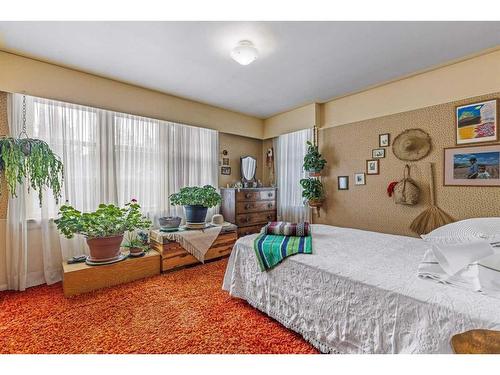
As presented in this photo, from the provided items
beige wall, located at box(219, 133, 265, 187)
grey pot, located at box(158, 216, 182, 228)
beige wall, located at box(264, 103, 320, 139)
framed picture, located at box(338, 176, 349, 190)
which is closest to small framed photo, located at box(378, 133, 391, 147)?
framed picture, located at box(338, 176, 349, 190)

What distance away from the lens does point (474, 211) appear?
7.97ft

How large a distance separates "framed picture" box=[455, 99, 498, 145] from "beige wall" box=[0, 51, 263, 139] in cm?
317

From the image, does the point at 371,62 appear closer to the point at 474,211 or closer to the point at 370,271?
the point at 474,211

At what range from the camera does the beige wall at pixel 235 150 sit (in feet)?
14.0

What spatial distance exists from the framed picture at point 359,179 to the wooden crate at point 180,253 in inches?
83.8

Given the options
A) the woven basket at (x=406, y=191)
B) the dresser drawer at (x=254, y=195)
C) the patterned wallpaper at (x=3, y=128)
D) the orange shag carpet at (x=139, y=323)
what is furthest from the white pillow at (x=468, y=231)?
the patterned wallpaper at (x=3, y=128)

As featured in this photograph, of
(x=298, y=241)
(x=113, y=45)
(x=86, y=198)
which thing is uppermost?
(x=113, y=45)

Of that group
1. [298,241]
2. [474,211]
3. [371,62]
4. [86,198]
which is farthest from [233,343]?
[371,62]

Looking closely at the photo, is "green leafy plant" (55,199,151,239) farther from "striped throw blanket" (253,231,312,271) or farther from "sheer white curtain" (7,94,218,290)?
"striped throw blanket" (253,231,312,271)

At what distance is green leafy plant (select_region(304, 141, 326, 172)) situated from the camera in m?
3.65

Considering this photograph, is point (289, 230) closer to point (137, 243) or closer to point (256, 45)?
point (256, 45)

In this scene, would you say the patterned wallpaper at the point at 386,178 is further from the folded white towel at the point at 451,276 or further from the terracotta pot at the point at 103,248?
the terracotta pot at the point at 103,248

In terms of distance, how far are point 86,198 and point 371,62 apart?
3624 millimetres

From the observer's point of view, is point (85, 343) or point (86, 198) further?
point (86, 198)
